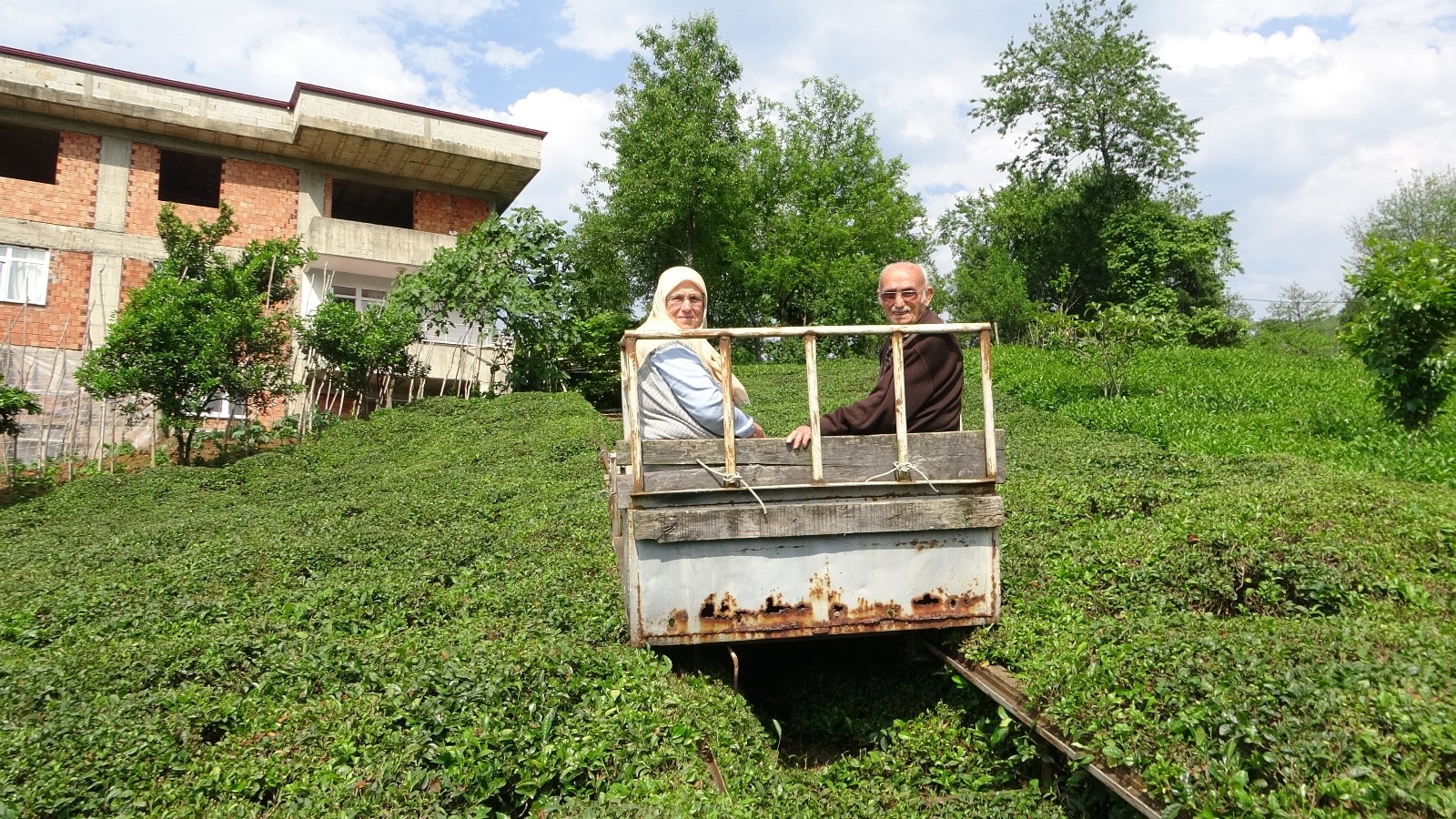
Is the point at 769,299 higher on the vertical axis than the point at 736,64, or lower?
lower

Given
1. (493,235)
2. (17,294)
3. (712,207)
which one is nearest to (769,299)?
(712,207)

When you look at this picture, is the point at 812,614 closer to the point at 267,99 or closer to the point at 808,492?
the point at 808,492

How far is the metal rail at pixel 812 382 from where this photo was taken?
4633mm

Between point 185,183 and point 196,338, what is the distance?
37.8 ft

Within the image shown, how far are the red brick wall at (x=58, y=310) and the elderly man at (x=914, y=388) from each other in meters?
20.0

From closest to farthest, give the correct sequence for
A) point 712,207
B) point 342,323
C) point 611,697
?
point 611,697 → point 342,323 → point 712,207

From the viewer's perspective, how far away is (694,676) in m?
5.21

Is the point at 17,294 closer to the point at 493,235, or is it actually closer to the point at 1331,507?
the point at 493,235

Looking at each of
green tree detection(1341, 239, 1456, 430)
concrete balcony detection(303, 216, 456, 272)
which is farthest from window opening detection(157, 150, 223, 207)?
green tree detection(1341, 239, 1456, 430)

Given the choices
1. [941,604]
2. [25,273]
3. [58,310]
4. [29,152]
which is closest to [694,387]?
[941,604]

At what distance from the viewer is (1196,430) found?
1407 cm

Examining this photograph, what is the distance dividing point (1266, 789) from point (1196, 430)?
465 inches

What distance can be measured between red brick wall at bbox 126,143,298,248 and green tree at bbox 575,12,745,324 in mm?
12238

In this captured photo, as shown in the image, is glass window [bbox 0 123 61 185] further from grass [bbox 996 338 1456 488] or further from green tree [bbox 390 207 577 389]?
grass [bbox 996 338 1456 488]
